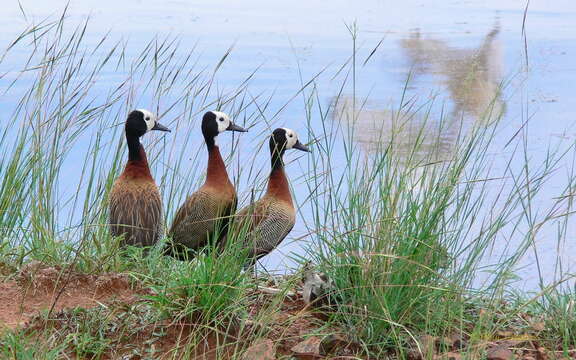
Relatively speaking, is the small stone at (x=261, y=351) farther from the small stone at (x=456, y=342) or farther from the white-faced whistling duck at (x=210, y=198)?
the white-faced whistling duck at (x=210, y=198)

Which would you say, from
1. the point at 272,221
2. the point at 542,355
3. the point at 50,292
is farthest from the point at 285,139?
the point at 542,355

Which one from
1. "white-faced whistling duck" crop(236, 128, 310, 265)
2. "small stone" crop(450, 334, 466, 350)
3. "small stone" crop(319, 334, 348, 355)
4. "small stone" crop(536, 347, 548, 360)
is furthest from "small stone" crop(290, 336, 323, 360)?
"white-faced whistling duck" crop(236, 128, 310, 265)

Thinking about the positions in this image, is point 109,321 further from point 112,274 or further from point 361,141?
point 361,141

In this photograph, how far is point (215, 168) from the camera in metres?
5.42

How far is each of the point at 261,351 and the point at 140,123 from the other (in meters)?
2.46

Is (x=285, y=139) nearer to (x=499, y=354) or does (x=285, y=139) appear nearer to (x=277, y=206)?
(x=277, y=206)

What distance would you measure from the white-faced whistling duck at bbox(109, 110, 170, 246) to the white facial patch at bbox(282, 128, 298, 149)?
0.81 meters

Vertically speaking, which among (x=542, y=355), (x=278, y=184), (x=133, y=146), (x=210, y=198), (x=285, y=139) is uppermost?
(x=285, y=139)

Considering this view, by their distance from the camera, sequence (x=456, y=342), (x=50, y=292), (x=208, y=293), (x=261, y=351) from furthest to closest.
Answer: (x=50, y=292), (x=456, y=342), (x=208, y=293), (x=261, y=351)

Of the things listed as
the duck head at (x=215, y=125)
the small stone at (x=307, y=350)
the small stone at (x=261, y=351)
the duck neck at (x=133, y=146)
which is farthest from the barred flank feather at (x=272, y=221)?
the small stone at (x=261, y=351)

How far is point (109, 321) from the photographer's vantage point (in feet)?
12.0

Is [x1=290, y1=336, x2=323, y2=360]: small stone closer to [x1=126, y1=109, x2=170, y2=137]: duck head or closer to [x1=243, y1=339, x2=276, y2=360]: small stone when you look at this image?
[x1=243, y1=339, x2=276, y2=360]: small stone

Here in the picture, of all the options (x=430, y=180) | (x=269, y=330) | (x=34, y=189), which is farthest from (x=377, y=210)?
(x=34, y=189)

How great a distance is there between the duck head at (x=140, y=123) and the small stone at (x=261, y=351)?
7.85 feet
